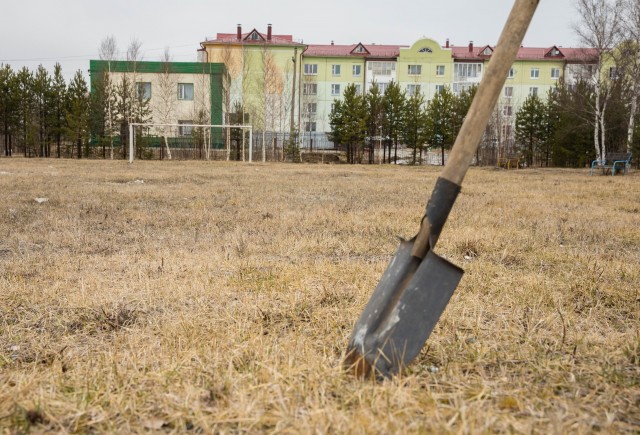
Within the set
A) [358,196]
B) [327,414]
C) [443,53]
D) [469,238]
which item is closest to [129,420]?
[327,414]

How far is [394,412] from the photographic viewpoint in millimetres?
1588

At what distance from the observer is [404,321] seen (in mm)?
1874

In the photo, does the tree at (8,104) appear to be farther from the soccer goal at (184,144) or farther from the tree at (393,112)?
the tree at (393,112)

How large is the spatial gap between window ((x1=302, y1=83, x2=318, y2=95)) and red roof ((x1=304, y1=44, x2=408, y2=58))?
160 inches

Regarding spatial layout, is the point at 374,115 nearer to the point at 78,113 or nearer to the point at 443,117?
the point at 443,117

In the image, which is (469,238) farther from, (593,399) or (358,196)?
(358,196)

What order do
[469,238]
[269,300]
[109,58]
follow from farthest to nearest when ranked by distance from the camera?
[109,58] < [469,238] < [269,300]

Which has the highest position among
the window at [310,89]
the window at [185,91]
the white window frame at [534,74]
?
the white window frame at [534,74]

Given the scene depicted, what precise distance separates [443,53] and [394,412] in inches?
2172

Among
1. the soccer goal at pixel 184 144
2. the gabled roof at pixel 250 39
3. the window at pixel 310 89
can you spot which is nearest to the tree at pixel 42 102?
the soccer goal at pixel 184 144

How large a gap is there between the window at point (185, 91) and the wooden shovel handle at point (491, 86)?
45.8 metres

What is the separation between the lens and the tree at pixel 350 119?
41.2m

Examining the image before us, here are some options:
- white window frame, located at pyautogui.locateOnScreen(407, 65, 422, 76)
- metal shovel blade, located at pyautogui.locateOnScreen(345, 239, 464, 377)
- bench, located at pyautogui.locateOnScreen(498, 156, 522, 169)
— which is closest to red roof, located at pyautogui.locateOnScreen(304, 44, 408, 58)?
white window frame, located at pyautogui.locateOnScreen(407, 65, 422, 76)

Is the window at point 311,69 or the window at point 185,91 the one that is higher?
the window at point 311,69
